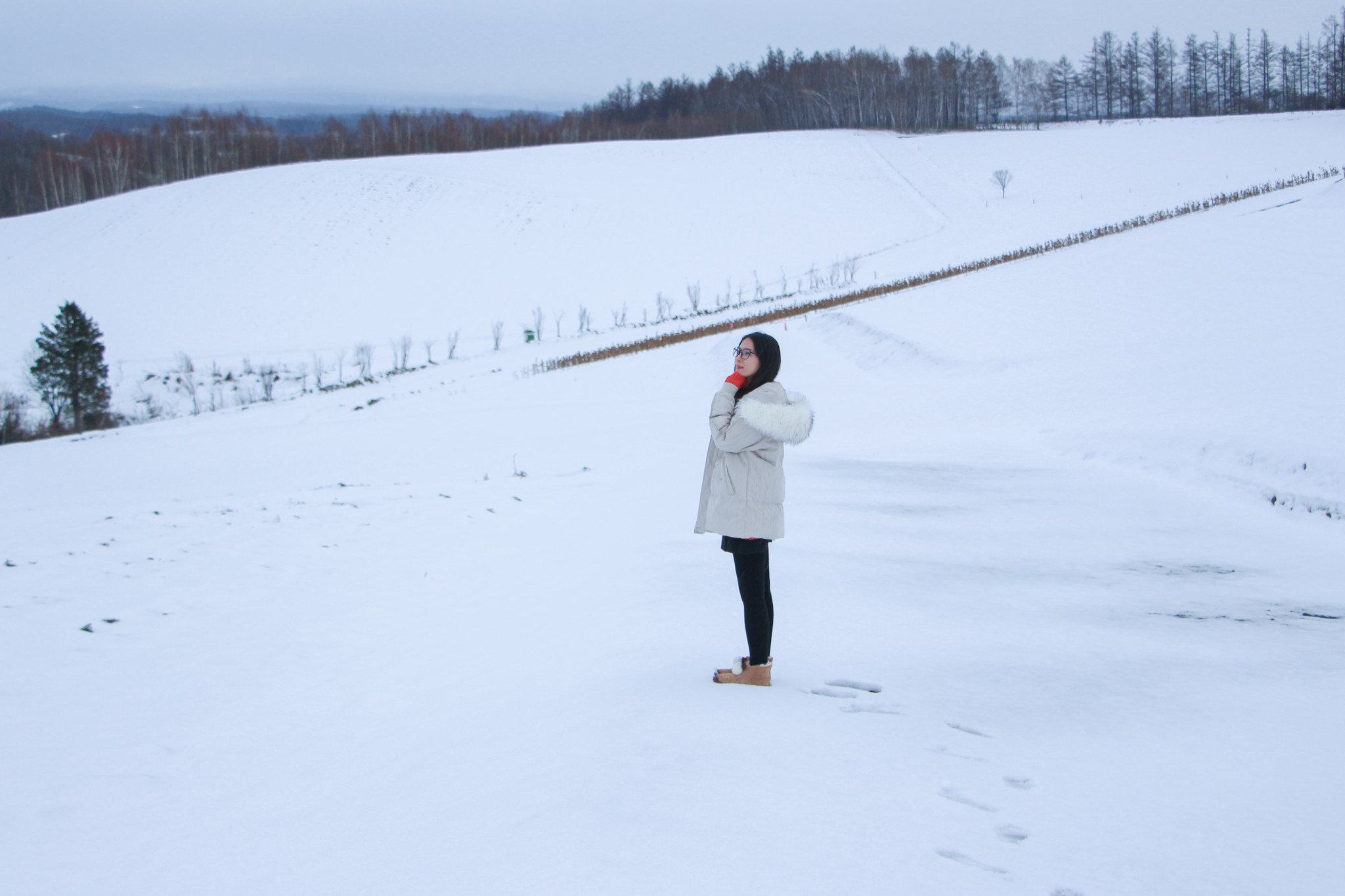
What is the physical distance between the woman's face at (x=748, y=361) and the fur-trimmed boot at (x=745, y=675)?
1638mm

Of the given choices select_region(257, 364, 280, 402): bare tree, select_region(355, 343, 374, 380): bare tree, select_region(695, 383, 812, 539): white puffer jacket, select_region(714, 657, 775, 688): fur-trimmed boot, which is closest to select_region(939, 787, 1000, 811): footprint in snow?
select_region(714, 657, 775, 688): fur-trimmed boot

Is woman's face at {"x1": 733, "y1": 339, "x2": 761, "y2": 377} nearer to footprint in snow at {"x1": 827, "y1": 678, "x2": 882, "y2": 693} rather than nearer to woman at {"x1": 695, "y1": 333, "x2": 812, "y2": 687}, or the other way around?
woman at {"x1": 695, "y1": 333, "x2": 812, "y2": 687}

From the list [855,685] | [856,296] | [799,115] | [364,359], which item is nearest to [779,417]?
[855,685]

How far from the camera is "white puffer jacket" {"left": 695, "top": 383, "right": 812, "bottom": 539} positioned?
4.41 meters

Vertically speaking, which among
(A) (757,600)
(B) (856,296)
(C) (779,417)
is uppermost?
(B) (856,296)

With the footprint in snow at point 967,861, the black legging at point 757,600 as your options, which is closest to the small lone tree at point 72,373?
the black legging at point 757,600

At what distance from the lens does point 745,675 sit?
15.8 feet

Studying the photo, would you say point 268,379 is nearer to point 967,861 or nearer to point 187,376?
point 187,376

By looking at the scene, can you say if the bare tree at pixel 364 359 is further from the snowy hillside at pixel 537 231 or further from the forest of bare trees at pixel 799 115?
the forest of bare trees at pixel 799 115

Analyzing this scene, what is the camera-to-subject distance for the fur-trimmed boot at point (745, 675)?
15.7 ft

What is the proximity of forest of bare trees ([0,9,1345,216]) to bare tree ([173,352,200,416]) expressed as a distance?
60.6m

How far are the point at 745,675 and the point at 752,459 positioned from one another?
1.26 meters

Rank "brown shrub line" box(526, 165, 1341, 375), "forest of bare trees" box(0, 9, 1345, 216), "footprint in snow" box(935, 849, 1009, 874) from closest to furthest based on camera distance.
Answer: "footprint in snow" box(935, 849, 1009, 874) < "brown shrub line" box(526, 165, 1341, 375) < "forest of bare trees" box(0, 9, 1345, 216)

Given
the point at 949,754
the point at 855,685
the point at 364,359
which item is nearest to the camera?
the point at 949,754
